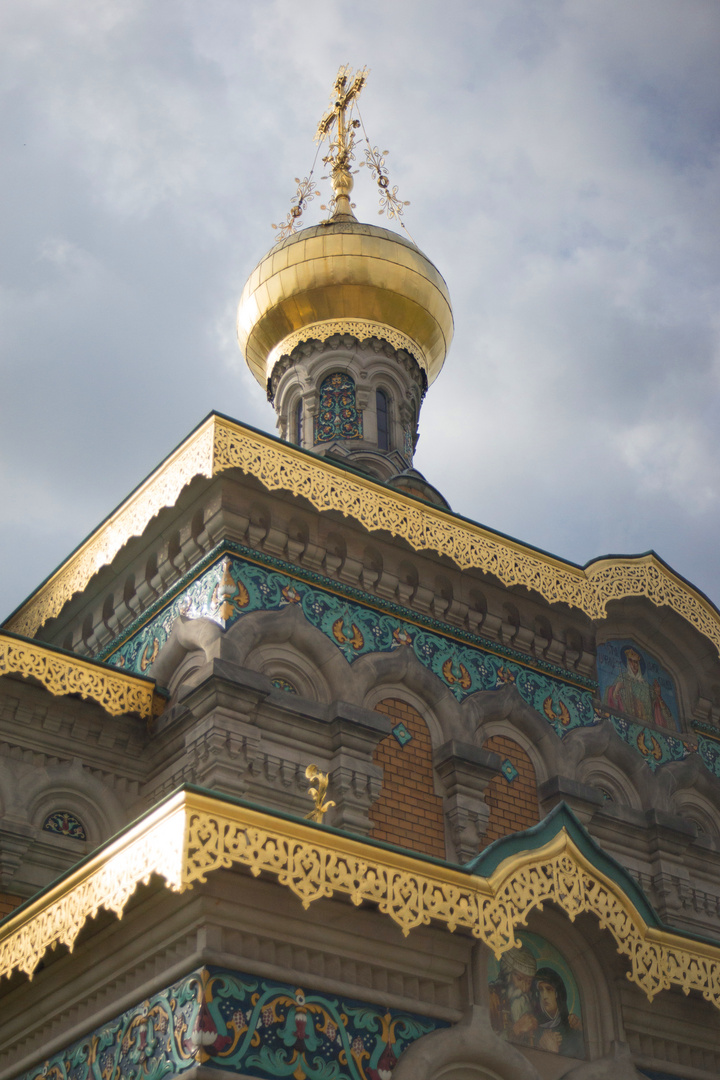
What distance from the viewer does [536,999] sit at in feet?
22.4

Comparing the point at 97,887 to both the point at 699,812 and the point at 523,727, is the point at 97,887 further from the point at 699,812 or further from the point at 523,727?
the point at 699,812

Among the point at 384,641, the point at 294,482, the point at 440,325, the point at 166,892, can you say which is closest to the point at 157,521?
the point at 294,482

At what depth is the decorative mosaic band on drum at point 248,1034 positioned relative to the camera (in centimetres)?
576

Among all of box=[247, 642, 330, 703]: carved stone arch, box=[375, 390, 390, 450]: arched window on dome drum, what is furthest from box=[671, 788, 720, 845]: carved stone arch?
box=[375, 390, 390, 450]: arched window on dome drum

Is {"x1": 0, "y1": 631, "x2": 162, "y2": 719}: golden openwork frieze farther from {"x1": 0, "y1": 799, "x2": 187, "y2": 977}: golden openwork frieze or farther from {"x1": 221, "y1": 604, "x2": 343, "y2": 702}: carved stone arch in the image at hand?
{"x1": 0, "y1": 799, "x2": 187, "y2": 977}: golden openwork frieze

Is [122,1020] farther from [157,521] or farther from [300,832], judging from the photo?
[157,521]

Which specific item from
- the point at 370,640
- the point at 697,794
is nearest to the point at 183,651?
the point at 370,640

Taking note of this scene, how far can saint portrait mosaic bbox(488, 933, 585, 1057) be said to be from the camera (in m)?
6.71

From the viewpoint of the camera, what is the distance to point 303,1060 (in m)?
5.93

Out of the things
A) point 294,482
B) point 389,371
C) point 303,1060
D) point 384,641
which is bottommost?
point 303,1060

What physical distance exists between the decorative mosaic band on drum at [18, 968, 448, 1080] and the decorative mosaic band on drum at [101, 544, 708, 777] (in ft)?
10.6

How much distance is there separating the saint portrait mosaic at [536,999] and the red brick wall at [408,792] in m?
1.94

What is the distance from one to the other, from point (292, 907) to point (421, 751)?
3.28m

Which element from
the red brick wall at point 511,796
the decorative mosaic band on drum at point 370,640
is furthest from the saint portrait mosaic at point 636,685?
the red brick wall at point 511,796
